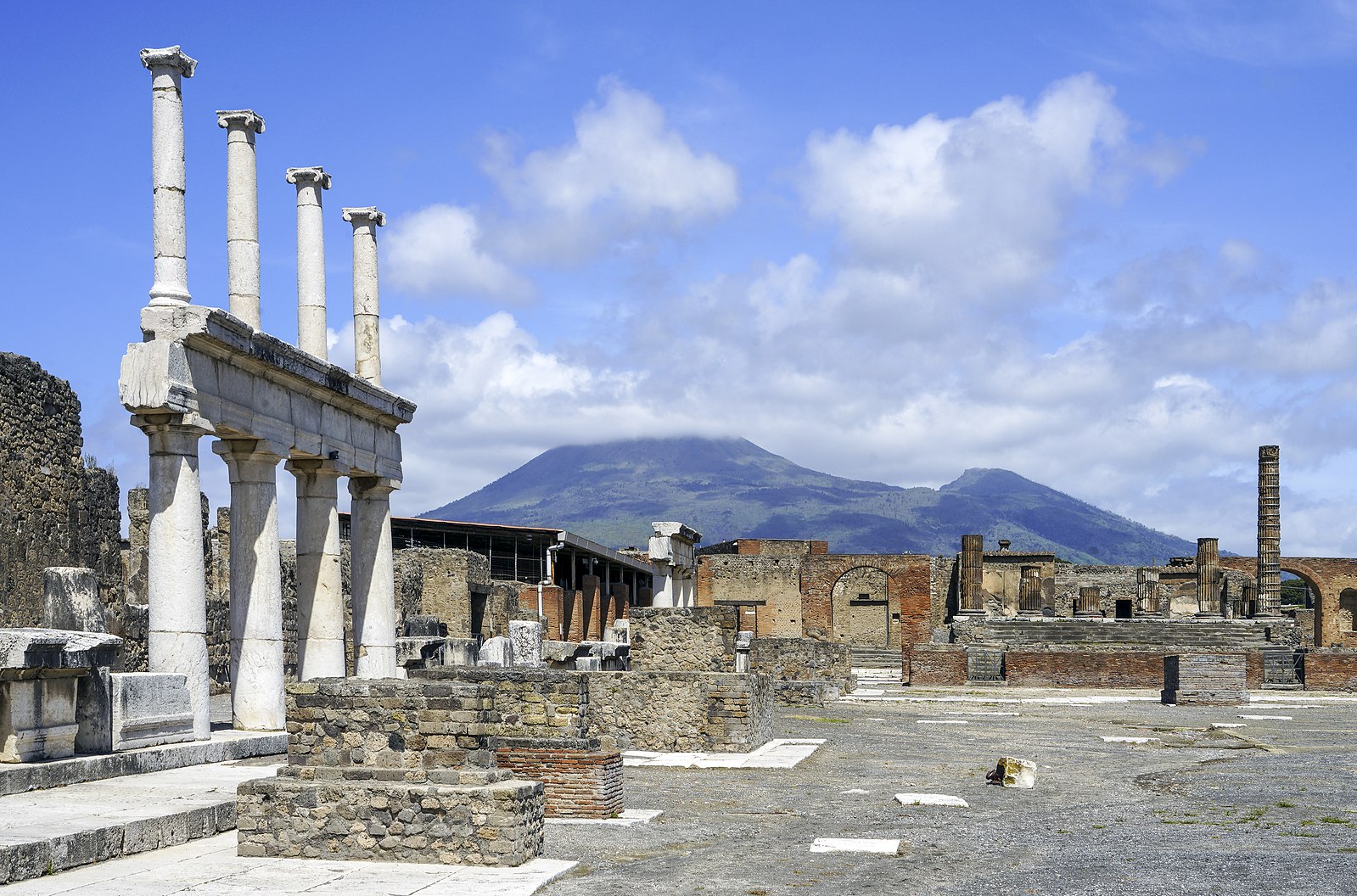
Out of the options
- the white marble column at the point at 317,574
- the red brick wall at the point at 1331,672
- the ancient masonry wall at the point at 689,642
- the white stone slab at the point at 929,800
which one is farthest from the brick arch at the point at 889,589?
the white stone slab at the point at 929,800

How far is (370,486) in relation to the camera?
63.5 ft

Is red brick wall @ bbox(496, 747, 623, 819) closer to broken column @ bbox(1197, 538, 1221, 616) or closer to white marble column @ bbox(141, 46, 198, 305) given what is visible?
white marble column @ bbox(141, 46, 198, 305)

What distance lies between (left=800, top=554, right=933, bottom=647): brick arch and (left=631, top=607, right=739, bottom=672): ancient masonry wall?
38119 mm

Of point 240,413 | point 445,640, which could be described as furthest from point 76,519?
point 240,413

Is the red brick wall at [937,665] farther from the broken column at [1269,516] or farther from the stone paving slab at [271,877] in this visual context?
the stone paving slab at [271,877]

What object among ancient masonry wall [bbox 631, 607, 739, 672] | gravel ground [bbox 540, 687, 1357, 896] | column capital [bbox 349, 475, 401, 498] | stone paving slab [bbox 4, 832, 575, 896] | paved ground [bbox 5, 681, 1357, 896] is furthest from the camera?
column capital [bbox 349, 475, 401, 498]

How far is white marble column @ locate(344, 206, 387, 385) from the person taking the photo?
1955 cm

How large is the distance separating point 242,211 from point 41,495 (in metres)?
6.59

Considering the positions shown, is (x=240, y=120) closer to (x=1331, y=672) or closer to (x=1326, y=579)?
(x=1331, y=672)

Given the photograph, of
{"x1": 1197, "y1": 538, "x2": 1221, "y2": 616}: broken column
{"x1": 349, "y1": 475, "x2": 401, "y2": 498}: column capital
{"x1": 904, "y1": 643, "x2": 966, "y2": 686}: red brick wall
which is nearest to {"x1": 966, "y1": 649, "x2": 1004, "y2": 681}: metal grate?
{"x1": 904, "y1": 643, "x2": 966, "y2": 686}: red brick wall

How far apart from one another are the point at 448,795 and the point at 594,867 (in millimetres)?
1020

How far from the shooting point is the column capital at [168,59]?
1414cm

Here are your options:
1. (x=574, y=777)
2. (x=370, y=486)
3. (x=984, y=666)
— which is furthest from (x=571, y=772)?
(x=984, y=666)

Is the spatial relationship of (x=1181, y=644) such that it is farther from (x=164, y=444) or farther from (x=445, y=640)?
(x=164, y=444)
